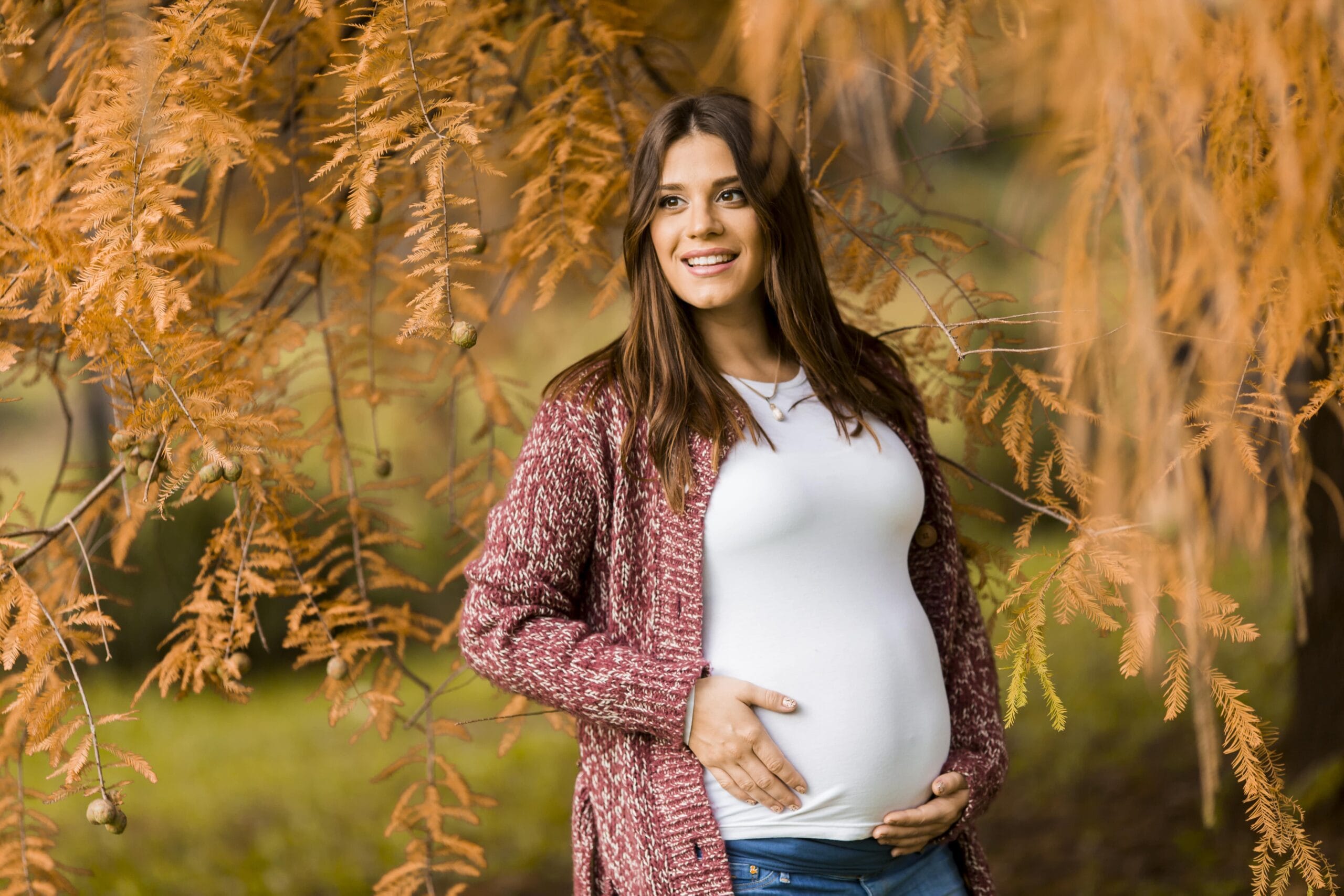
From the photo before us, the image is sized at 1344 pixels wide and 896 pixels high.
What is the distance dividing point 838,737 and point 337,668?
814 millimetres

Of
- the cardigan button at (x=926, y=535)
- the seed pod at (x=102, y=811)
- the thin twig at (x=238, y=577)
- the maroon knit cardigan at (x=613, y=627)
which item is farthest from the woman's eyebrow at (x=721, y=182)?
the seed pod at (x=102, y=811)

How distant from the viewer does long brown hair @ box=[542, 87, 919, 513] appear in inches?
54.4

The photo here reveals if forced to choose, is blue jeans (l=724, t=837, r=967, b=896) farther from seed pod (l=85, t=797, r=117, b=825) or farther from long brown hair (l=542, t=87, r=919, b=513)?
seed pod (l=85, t=797, r=117, b=825)

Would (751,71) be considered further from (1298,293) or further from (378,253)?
(378,253)

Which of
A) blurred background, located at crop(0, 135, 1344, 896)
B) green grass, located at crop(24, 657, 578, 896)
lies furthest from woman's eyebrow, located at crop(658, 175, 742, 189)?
green grass, located at crop(24, 657, 578, 896)

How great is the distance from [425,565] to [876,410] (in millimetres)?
5490

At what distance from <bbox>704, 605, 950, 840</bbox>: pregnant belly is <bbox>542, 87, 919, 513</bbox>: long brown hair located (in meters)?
0.24

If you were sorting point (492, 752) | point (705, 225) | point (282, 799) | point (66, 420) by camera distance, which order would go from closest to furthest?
point (705, 225), point (66, 420), point (282, 799), point (492, 752)

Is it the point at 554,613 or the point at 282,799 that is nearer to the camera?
the point at 554,613

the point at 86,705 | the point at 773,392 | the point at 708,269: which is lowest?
the point at 86,705

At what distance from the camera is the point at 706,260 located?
1435 mm

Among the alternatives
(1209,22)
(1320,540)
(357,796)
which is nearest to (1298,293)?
(1209,22)

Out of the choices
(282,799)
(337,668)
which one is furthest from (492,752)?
(337,668)

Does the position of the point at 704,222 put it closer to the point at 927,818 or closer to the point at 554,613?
the point at 554,613
